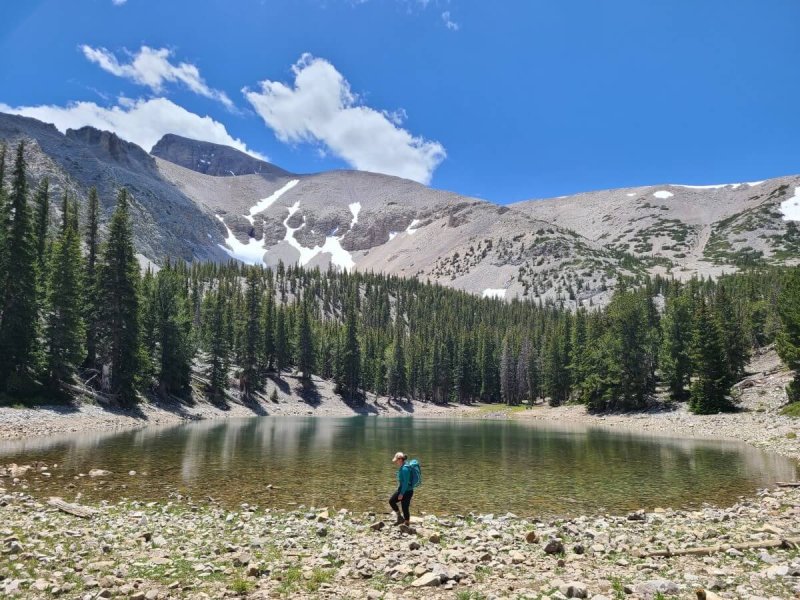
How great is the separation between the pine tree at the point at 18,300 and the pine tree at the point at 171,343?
22527 mm

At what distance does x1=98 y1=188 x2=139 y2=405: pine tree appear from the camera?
52.5 metres

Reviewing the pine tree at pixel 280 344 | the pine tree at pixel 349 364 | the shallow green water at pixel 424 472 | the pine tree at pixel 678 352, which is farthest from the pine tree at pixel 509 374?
the shallow green water at pixel 424 472

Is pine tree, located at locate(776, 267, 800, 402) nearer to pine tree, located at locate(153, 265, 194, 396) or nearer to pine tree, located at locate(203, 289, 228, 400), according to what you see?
pine tree, located at locate(153, 265, 194, 396)

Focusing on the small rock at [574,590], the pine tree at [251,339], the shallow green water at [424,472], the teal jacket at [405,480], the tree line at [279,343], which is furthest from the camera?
the pine tree at [251,339]

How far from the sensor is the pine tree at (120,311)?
2068 inches

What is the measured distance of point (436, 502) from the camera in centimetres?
1927

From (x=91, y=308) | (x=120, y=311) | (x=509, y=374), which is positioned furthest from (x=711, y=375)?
(x=91, y=308)

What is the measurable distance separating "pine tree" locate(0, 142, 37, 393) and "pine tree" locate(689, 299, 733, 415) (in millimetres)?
68894

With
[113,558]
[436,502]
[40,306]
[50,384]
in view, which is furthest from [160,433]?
[113,558]

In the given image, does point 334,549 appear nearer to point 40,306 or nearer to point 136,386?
point 40,306

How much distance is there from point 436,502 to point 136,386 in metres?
48.1

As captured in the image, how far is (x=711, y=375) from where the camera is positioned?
60.2m

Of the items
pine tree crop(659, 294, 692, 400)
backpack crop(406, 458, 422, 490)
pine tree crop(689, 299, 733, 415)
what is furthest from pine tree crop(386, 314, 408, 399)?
backpack crop(406, 458, 422, 490)

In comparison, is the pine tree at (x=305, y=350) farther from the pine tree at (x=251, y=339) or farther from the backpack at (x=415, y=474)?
the backpack at (x=415, y=474)
